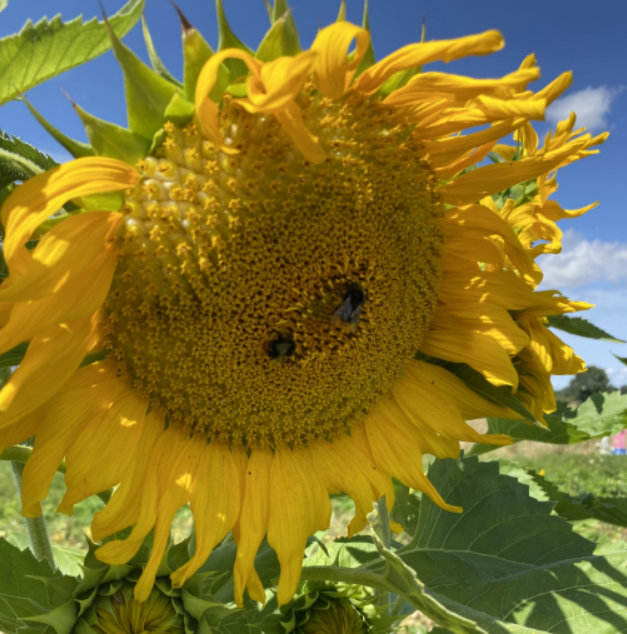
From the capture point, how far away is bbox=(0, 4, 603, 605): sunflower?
1.29 metres

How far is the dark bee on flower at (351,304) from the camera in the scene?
1570 mm

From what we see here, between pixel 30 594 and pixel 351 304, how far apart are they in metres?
1.13

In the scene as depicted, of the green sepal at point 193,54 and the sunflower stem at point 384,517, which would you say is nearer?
the green sepal at point 193,54

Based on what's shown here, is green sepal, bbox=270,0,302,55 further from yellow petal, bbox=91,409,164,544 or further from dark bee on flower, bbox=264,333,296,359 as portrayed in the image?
yellow petal, bbox=91,409,164,544

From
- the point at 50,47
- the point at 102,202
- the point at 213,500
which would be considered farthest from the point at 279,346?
the point at 50,47

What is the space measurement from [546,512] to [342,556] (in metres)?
0.70

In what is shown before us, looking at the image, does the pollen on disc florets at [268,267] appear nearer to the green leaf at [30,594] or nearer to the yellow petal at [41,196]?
the yellow petal at [41,196]

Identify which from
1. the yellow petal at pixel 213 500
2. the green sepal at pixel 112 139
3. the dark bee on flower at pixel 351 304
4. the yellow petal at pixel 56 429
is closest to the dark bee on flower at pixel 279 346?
the dark bee on flower at pixel 351 304

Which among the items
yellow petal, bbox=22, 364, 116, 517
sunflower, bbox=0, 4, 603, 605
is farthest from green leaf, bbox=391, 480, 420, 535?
yellow petal, bbox=22, 364, 116, 517

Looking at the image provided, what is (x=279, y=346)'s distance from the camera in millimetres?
1567

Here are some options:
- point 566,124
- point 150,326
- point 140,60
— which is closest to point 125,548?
point 150,326

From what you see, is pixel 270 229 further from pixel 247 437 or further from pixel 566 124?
pixel 566 124

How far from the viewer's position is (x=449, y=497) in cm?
234

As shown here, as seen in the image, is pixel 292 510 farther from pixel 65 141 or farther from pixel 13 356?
pixel 65 141
